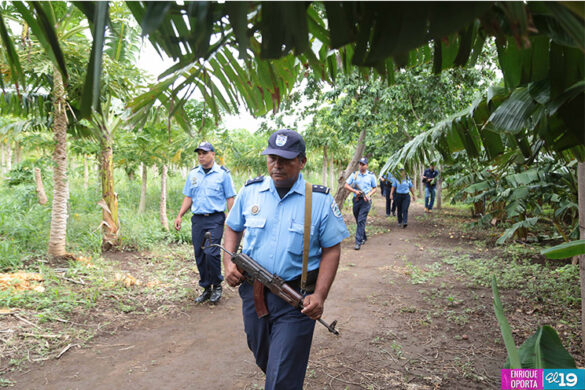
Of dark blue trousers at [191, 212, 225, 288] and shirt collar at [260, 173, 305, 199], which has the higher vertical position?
shirt collar at [260, 173, 305, 199]

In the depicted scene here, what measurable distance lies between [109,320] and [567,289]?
5.65 metres

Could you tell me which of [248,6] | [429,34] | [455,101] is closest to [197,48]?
[248,6]

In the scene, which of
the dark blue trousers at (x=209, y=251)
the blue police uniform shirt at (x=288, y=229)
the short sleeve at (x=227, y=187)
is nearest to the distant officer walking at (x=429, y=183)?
the short sleeve at (x=227, y=187)

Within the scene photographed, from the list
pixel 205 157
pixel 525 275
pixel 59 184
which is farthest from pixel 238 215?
pixel 525 275

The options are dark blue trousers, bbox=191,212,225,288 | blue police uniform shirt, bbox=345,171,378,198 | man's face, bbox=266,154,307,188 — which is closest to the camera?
man's face, bbox=266,154,307,188

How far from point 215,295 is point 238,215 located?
8.98ft

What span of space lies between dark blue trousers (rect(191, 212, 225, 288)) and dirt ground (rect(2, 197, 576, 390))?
0.41 m

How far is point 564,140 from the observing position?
179 centimetres

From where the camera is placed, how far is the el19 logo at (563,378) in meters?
1.52

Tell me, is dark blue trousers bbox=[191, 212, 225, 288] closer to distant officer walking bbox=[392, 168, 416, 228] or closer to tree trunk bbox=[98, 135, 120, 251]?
tree trunk bbox=[98, 135, 120, 251]

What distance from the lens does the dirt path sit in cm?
291

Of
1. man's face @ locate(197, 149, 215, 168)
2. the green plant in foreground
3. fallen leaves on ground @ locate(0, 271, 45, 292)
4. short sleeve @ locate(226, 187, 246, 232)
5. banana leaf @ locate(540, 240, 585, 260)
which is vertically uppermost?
man's face @ locate(197, 149, 215, 168)

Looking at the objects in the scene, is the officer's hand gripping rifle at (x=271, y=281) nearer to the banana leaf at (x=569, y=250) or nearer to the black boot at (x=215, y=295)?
the banana leaf at (x=569, y=250)

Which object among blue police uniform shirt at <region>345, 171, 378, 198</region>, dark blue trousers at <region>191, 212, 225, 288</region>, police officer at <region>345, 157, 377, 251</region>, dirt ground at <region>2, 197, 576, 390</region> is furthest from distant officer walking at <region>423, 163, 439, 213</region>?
dark blue trousers at <region>191, 212, 225, 288</region>
